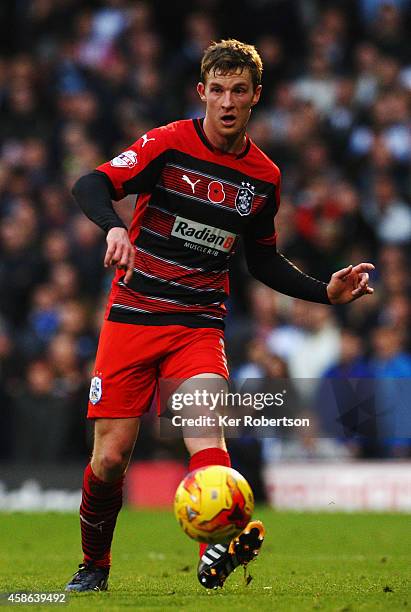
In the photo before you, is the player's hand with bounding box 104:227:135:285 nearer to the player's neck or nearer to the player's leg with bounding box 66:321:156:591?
the player's leg with bounding box 66:321:156:591

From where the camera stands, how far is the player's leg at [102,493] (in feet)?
22.4

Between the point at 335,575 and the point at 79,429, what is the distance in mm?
7255

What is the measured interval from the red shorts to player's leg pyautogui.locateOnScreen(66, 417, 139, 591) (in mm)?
90

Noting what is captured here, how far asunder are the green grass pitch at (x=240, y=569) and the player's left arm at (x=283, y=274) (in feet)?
5.11

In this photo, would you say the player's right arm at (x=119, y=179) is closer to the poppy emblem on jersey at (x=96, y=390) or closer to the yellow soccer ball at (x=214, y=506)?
the poppy emblem on jersey at (x=96, y=390)

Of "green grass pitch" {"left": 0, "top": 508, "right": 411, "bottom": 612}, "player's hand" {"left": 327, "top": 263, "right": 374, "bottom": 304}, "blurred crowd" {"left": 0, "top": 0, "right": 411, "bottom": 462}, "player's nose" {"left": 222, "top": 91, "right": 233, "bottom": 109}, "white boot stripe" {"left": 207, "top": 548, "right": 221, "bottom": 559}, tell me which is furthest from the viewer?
"blurred crowd" {"left": 0, "top": 0, "right": 411, "bottom": 462}

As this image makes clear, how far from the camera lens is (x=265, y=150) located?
16.5 m

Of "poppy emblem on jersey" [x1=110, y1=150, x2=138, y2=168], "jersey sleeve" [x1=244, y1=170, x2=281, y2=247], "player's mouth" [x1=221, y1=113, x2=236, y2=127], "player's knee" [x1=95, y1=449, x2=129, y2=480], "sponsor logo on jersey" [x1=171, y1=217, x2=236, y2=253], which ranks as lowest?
"player's knee" [x1=95, y1=449, x2=129, y2=480]

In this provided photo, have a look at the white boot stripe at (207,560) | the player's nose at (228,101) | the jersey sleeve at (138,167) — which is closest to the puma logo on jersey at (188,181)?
the jersey sleeve at (138,167)

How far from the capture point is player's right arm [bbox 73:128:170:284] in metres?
6.46

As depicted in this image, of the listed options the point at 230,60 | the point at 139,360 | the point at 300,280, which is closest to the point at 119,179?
the point at 230,60

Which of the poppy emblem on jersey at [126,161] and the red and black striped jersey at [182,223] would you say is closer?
the poppy emblem on jersey at [126,161]

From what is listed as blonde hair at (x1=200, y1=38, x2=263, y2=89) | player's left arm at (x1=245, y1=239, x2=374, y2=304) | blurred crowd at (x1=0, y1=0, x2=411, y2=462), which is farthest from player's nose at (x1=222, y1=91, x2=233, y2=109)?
blurred crowd at (x1=0, y1=0, x2=411, y2=462)

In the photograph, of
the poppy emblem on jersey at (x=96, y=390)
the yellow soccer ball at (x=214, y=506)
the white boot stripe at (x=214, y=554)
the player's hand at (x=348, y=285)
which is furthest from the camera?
the player's hand at (x=348, y=285)
